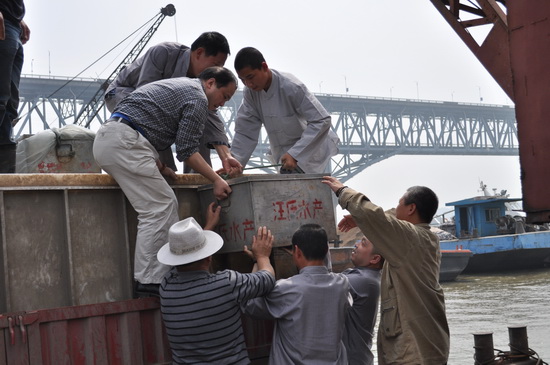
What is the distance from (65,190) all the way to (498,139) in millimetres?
83533

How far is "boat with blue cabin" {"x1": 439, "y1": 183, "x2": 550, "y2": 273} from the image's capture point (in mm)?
29812

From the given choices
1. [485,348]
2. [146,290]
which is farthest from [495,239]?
[146,290]

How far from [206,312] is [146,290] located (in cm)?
83

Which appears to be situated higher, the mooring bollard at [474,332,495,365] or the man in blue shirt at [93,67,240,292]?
the man in blue shirt at [93,67,240,292]

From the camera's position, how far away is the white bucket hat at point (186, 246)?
417cm

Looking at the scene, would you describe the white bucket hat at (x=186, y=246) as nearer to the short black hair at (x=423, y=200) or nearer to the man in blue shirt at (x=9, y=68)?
the short black hair at (x=423, y=200)

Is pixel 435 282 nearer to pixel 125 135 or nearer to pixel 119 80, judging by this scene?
pixel 125 135

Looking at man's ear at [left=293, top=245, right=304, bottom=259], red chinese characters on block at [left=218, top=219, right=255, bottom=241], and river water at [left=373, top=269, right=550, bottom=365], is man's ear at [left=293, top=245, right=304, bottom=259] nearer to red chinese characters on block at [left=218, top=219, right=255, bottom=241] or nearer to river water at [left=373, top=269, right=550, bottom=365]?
red chinese characters on block at [left=218, top=219, right=255, bottom=241]

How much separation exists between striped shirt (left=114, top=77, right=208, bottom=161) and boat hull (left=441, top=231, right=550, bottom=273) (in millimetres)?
27152

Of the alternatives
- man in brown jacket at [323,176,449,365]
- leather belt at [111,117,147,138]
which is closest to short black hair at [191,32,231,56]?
leather belt at [111,117,147,138]

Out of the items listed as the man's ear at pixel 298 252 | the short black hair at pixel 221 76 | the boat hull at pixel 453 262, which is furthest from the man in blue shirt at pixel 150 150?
the boat hull at pixel 453 262

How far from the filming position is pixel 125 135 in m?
4.64

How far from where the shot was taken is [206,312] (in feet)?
13.5

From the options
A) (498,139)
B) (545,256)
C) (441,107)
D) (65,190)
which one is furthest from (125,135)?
(498,139)
